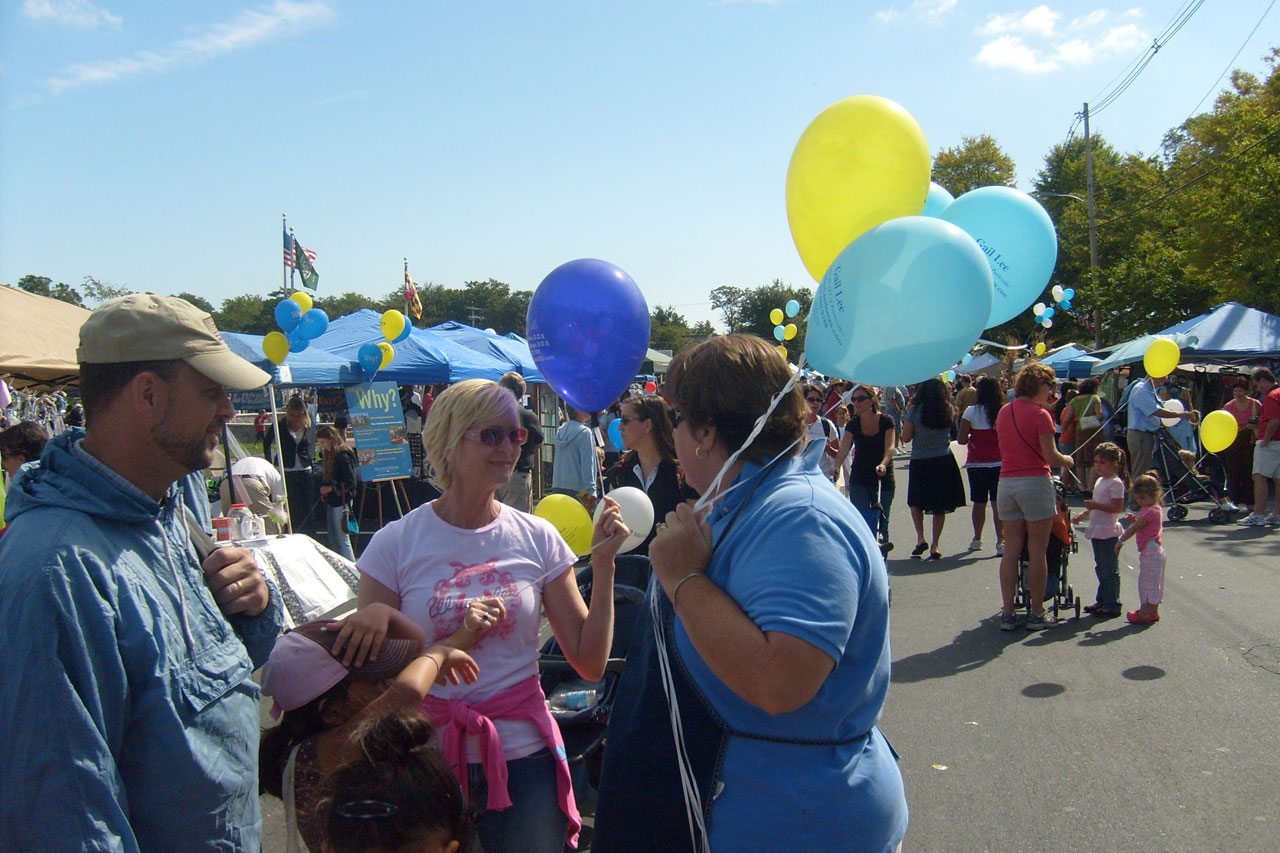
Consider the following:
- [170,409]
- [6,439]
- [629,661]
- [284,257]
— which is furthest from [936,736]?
[284,257]

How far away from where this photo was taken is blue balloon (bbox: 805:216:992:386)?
207 cm

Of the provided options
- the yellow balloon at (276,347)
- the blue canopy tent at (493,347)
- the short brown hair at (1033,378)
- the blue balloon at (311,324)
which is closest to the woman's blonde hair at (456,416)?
the short brown hair at (1033,378)

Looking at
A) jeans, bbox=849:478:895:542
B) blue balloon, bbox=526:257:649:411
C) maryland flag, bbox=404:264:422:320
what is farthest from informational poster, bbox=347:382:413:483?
maryland flag, bbox=404:264:422:320

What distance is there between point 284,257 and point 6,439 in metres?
11.8

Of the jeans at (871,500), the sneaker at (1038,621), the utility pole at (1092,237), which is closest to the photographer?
the sneaker at (1038,621)

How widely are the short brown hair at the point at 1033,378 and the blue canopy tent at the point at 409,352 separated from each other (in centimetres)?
757

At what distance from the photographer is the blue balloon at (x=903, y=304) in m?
2.07

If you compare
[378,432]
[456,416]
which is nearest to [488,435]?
[456,416]

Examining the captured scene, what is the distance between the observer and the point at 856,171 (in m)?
2.59

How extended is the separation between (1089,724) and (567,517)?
3.05m

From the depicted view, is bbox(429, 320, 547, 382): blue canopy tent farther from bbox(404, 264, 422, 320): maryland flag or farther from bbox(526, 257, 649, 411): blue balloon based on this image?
bbox(526, 257, 649, 411): blue balloon

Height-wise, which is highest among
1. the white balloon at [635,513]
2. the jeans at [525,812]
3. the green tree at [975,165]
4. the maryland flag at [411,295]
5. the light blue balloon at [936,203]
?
the green tree at [975,165]

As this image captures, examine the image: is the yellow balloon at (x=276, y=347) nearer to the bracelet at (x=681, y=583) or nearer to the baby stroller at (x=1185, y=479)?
the bracelet at (x=681, y=583)

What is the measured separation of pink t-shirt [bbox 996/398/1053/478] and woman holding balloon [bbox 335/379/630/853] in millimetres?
4358
